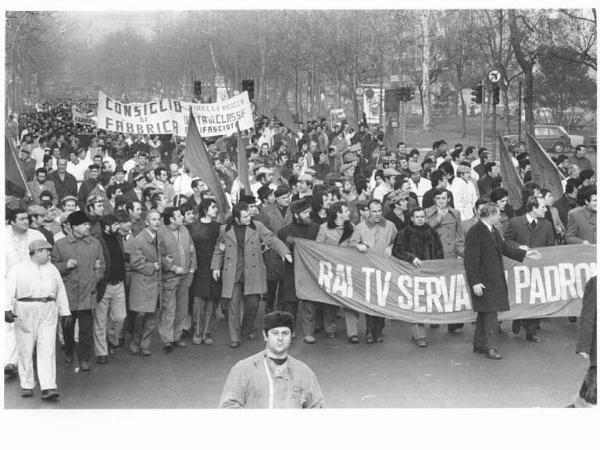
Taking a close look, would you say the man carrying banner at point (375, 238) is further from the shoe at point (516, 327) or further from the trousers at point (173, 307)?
the trousers at point (173, 307)

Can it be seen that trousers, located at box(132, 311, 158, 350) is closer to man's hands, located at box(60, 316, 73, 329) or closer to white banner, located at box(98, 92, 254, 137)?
man's hands, located at box(60, 316, 73, 329)

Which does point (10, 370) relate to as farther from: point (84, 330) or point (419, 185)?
point (419, 185)

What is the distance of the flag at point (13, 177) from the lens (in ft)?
34.7

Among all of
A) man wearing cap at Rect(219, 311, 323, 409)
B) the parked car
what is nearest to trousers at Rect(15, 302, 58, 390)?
man wearing cap at Rect(219, 311, 323, 409)

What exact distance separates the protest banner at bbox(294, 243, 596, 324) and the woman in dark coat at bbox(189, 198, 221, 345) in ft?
3.06

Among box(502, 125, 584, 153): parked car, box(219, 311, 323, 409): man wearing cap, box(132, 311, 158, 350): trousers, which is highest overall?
box(502, 125, 584, 153): parked car

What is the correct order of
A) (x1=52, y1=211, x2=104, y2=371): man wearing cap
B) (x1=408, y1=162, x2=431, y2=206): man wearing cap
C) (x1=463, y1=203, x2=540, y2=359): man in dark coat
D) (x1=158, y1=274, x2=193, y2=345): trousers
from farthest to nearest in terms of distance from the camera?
(x1=408, y1=162, x2=431, y2=206): man wearing cap < (x1=158, y1=274, x2=193, y2=345): trousers < (x1=463, y1=203, x2=540, y2=359): man in dark coat < (x1=52, y1=211, x2=104, y2=371): man wearing cap

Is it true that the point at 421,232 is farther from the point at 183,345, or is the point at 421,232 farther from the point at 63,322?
the point at 63,322

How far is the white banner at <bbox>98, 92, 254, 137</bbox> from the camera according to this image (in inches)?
634

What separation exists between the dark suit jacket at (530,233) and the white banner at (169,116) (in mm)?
7091

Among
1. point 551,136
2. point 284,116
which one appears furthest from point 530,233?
point 551,136

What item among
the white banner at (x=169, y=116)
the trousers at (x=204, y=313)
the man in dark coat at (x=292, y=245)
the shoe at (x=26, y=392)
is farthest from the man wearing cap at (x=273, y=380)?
the white banner at (x=169, y=116)

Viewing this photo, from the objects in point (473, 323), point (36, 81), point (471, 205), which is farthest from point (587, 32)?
point (36, 81)

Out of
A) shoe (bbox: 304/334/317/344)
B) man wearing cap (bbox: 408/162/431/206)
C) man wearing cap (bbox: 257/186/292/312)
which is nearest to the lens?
shoe (bbox: 304/334/317/344)
